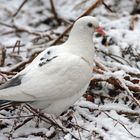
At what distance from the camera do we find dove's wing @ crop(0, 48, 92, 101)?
2.32m

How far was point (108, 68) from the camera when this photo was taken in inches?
118

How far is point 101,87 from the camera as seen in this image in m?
2.88

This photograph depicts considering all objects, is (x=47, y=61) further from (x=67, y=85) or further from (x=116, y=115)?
(x=116, y=115)

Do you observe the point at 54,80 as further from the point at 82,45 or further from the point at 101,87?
the point at 101,87

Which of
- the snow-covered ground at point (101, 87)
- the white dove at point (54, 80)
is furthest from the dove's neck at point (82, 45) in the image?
the snow-covered ground at point (101, 87)

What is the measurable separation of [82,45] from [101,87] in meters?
0.43

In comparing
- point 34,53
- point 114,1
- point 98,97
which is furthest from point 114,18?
point 98,97

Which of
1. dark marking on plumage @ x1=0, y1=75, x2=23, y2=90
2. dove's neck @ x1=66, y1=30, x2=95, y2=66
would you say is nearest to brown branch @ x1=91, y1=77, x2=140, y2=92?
dove's neck @ x1=66, y1=30, x2=95, y2=66

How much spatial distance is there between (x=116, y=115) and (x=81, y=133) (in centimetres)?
26

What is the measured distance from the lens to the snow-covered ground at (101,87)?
246 centimetres

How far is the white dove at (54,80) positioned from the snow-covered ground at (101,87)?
0.13 meters

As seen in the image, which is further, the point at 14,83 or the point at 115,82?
the point at 115,82

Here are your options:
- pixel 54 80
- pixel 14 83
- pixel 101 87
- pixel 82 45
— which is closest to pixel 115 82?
pixel 101 87

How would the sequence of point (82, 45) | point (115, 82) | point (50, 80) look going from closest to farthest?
1. point (50, 80)
2. point (82, 45)
3. point (115, 82)
